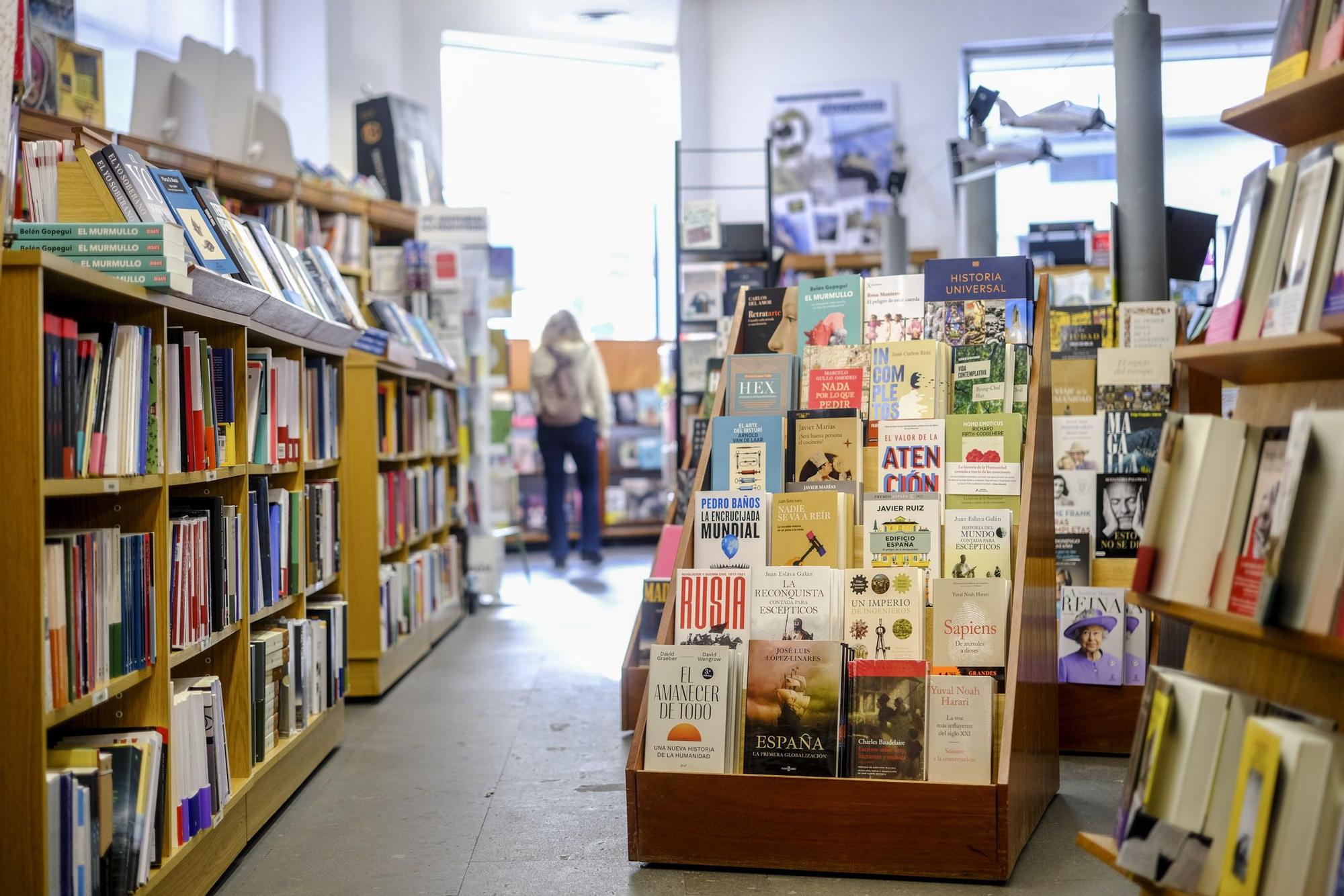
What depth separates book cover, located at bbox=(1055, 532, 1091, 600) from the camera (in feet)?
11.7

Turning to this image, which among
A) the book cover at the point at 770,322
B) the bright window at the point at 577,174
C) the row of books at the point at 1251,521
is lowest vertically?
the row of books at the point at 1251,521

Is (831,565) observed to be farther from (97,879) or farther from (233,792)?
(97,879)

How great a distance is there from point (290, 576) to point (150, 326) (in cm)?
119

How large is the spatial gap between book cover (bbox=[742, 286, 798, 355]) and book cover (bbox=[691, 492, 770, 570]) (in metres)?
0.55

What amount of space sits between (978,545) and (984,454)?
0.81 ft

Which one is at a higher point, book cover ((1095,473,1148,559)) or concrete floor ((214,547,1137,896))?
book cover ((1095,473,1148,559))

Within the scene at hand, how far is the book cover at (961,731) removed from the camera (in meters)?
2.51

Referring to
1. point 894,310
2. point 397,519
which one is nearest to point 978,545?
point 894,310

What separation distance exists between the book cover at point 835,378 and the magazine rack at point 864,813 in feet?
1.80

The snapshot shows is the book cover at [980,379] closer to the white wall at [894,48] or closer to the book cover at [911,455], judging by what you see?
the book cover at [911,455]

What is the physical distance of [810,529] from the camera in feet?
9.43

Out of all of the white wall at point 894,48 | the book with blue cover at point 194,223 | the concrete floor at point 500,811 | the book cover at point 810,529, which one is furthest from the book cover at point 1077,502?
the white wall at point 894,48

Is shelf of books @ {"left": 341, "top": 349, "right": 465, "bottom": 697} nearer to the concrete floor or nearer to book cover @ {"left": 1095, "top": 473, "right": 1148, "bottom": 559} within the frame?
the concrete floor

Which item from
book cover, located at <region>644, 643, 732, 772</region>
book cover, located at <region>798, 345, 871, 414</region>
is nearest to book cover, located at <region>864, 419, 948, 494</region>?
book cover, located at <region>798, 345, 871, 414</region>
